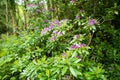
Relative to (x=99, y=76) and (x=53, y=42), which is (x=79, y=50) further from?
(x=53, y=42)

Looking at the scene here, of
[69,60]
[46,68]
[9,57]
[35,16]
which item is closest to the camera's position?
[69,60]

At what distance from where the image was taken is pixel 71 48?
3062 mm

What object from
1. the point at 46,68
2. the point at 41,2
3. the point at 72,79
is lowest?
the point at 72,79

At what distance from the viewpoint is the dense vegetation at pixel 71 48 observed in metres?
2.97

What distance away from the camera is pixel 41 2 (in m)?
5.49

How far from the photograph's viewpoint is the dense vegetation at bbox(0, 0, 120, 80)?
2.97 meters

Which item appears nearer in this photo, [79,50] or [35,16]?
[79,50]

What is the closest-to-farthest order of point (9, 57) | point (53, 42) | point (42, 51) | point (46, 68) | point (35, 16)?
point (46, 68)
point (53, 42)
point (42, 51)
point (9, 57)
point (35, 16)

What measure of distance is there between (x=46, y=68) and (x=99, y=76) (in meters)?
0.84

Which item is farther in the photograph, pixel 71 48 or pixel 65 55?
pixel 71 48

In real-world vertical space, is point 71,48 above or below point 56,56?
above

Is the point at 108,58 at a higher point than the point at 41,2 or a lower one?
lower

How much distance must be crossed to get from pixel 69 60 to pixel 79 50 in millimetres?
271

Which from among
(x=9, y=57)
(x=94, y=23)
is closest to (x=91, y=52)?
(x=94, y=23)
